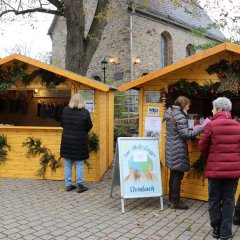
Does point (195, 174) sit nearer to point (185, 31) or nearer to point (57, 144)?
point (57, 144)

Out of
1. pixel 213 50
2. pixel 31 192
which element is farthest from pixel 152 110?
pixel 31 192

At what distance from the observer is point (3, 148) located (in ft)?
28.8

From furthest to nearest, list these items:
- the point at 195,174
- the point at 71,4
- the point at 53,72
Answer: the point at 71,4, the point at 53,72, the point at 195,174

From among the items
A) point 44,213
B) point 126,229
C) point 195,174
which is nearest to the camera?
point 126,229

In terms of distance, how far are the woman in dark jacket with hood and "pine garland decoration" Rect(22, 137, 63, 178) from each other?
3140 mm

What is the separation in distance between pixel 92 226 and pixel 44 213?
102 centimetres

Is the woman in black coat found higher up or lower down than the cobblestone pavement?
higher up

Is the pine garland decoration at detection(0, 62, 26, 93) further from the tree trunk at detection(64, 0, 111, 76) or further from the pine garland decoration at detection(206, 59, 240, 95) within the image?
the tree trunk at detection(64, 0, 111, 76)

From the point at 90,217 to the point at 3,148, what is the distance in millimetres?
3783

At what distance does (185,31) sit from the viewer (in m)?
27.6

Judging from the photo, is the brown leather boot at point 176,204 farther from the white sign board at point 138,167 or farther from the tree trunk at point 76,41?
the tree trunk at point 76,41

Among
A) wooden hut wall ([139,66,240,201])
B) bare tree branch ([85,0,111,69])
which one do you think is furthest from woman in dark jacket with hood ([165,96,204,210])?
bare tree branch ([85,0,111,69])

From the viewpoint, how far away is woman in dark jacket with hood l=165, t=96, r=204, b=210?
6086 millimetres

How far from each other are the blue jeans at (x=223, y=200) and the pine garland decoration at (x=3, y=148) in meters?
5.48
